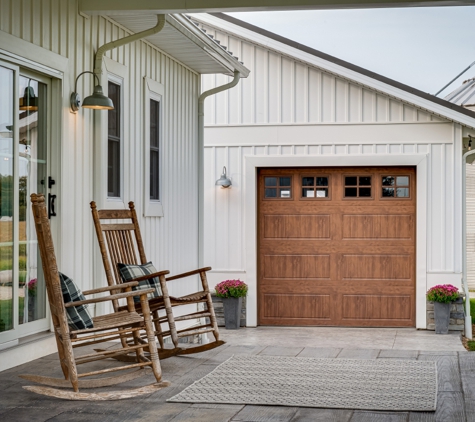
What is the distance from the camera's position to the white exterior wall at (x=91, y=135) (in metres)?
5.26

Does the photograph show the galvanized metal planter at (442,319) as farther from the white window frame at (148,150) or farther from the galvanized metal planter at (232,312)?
the white window frame at (148,150)

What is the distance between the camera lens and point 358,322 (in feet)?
35.3

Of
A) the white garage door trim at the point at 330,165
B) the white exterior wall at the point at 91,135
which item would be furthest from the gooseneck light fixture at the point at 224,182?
the white exterior wall at the point at 91,135

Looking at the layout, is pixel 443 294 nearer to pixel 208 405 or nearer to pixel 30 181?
pixel 30 181

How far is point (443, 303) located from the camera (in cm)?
1023

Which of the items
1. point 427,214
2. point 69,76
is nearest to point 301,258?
Answer: point 427,214

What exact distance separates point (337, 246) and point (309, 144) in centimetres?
141

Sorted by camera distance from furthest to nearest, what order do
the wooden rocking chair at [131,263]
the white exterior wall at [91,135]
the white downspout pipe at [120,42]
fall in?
the white downspout pipe at [120,42] → the wooden rocking chair at [131,263] → the white exterior wall at [91,135]

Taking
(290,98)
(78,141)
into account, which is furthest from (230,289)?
(78,141)

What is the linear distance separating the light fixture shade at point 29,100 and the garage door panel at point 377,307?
20.8 feet

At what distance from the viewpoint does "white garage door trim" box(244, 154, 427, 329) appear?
10500mm

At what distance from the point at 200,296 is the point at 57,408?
2.07m

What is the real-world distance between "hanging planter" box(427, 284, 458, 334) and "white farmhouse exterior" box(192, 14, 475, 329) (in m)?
0.25

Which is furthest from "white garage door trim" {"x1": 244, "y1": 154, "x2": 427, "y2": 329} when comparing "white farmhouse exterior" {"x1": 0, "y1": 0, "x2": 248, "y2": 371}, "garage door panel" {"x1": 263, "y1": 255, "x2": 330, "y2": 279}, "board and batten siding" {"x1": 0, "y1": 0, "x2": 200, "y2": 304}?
"white farmhouse exterior" {"x1": 0, "y1": 0, "x2": 248, "y2": 371}
